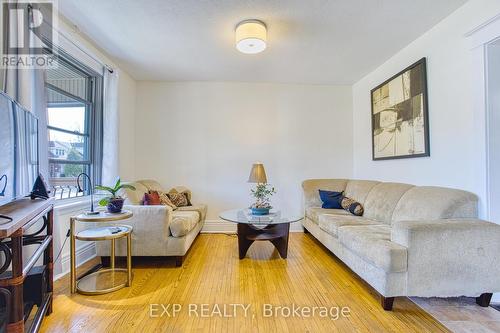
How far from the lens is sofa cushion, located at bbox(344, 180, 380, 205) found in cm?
347

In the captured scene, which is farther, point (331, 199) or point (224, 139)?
point (224, 139)

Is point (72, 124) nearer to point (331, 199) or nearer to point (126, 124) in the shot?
point (126, 124)

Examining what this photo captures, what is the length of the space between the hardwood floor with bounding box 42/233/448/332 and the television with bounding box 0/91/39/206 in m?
0.97

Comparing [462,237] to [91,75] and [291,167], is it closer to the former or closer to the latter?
[291,167]

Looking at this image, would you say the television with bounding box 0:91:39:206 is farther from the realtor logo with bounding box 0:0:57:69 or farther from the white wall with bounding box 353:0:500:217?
the white wall with bounding box 353:0:500:217

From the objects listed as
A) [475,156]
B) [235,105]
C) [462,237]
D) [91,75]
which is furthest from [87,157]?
[475,156]

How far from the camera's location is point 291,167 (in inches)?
172

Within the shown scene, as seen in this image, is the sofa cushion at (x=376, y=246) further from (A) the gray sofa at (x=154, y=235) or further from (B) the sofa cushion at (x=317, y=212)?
(A) the gray sofa at (x=154, y=235)

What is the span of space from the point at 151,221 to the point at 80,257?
97 centimetres

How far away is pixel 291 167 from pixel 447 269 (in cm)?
272

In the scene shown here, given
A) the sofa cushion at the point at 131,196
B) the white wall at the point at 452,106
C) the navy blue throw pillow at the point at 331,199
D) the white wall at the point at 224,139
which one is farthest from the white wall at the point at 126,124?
the white wall at the point at 452,106

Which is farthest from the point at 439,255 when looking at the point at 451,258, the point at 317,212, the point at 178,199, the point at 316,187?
the point at 178,199

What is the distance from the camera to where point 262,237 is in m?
3.02

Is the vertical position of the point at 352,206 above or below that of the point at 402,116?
below
